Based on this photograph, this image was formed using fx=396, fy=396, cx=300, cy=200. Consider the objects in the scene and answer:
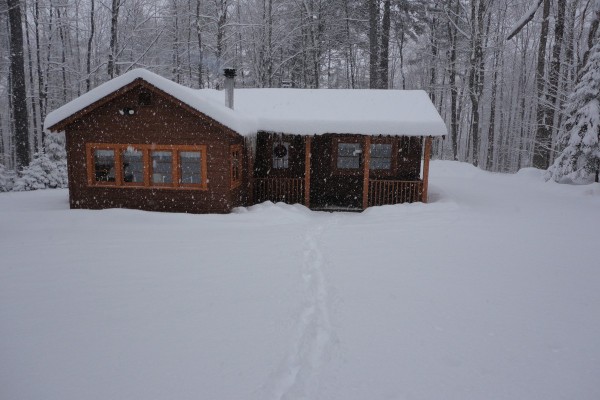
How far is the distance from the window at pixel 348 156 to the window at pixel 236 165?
3.78 metres

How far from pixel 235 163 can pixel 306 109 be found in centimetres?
331

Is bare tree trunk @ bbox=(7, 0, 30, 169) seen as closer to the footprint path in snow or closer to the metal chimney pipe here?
the metal chimney pipe

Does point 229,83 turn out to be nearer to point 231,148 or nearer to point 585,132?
point 231,148

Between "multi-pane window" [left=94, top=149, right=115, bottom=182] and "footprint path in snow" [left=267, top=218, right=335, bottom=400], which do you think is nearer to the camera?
"footprint path in snow" [left=267, top=218, right=335, bottom=400]

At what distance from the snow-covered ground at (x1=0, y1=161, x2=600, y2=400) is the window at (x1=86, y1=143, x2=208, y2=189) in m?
2.06

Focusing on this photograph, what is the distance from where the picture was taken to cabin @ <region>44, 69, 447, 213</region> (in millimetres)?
11648

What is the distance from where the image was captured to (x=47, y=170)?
1834cm

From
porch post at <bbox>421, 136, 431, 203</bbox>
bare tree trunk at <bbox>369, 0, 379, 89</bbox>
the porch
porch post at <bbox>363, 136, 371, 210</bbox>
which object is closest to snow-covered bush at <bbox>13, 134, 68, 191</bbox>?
the porch

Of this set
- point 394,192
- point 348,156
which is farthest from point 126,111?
point 394,192

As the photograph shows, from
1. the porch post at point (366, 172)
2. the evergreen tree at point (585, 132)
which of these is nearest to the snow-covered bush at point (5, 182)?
the porch post at point (366, 172)

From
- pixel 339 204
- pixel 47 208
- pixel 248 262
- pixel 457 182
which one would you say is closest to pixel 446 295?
pixel 248 262

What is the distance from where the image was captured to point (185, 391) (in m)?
3.73

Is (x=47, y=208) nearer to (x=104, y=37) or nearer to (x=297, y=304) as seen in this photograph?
(x=297, y=304)

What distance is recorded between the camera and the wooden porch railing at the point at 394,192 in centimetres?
1375
